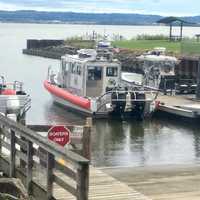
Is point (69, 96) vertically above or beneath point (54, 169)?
beneath

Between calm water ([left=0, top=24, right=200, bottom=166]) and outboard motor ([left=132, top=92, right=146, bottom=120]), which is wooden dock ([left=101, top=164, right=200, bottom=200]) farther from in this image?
outboard motor ([left=132, top=92, right=146, bottom=120])

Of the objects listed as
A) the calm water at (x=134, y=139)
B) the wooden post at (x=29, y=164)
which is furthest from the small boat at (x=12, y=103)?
the wooden post at (x=29, y=164)

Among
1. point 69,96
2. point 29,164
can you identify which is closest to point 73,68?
point 69,96

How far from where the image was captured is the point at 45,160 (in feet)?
31.1

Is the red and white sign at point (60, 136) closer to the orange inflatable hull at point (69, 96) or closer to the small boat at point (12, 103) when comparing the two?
the small boat at point (12, 103)

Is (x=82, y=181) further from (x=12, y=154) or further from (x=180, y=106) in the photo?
(x=180, y=106)

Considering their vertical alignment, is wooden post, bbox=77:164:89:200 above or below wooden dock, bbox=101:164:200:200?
above

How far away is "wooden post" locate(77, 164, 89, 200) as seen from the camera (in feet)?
26.4

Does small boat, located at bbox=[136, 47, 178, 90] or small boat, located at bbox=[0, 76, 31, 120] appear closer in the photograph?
small boat, located at bbox=[0, 76, 31, 120]

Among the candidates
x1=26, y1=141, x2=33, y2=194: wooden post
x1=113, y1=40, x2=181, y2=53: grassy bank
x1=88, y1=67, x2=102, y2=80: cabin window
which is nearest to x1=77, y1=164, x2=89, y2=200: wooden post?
x1=26, y1=141, x2=33, y2=194: wooden post

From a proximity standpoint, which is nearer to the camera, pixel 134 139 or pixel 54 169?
pixel 54 169

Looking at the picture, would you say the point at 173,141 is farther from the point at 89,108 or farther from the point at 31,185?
the point at 31,185

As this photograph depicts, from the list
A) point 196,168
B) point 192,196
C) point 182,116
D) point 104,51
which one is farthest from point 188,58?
point 192,196

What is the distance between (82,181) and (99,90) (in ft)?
71.1
